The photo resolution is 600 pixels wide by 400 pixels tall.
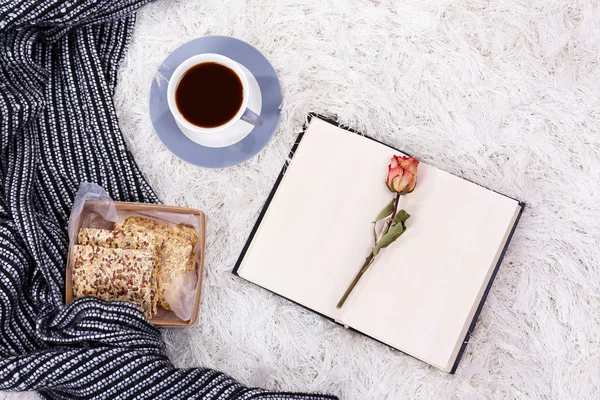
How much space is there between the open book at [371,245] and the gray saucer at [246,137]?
0.07 m

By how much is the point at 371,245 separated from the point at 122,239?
38cm

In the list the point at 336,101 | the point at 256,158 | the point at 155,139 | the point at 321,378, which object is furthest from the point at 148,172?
the point at 321,378

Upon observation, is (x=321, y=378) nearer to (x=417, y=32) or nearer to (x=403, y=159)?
(x=403, y=159)

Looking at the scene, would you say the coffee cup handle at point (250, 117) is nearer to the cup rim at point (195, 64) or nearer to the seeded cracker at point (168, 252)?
the cup rim at point (195, 64)

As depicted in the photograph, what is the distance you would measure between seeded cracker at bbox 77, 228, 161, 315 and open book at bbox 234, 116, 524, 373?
142 millimetres

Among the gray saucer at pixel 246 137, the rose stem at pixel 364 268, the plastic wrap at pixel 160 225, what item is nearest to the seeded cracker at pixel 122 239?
the plastic wrap at pixel 160 225

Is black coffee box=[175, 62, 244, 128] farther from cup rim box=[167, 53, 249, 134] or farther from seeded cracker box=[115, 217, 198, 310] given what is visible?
seeded cracker box=[115, 217, 198, 310]

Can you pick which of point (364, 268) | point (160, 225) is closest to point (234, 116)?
point (160, 225)

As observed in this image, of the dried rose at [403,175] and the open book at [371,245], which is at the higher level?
the dried rose at [403,175]

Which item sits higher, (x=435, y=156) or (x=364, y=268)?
(x=435, y=156)

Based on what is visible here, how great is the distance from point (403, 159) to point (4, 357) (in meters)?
0.66

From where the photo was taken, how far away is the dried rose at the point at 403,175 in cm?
80

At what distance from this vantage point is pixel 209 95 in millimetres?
793

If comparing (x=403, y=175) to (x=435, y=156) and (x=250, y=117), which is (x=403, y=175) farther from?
(x=250, y=117)
